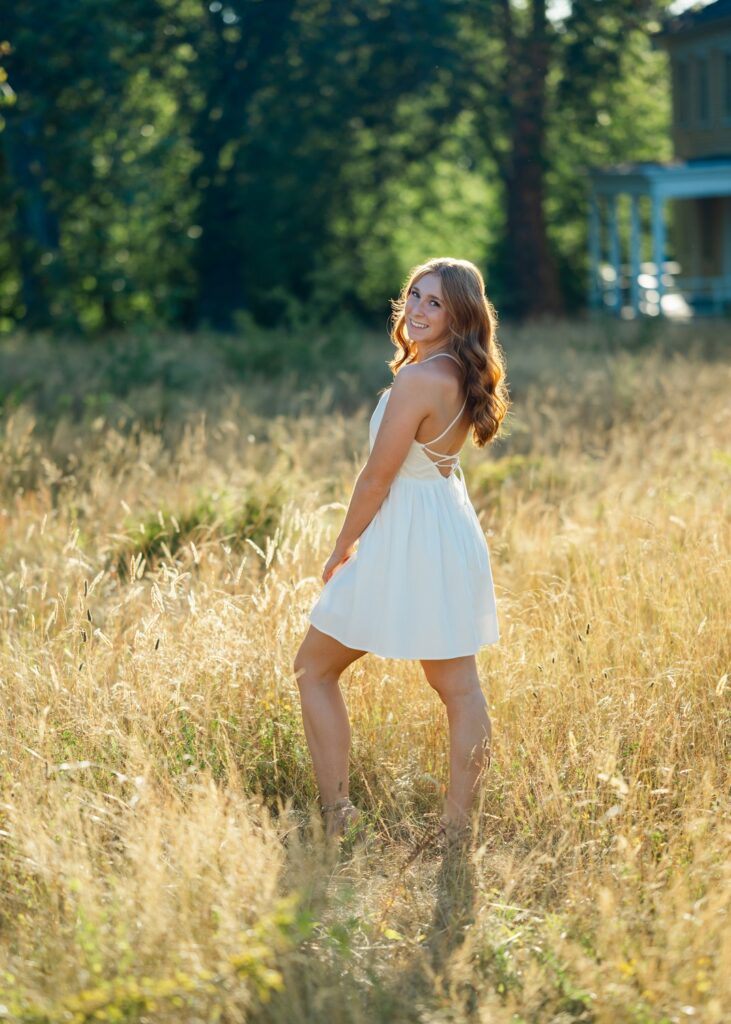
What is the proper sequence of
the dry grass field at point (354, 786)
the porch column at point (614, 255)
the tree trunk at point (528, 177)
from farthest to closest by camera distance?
the porch column at point (614, 255)
the tree trunk at point (528, 177)
the dry grass field at point (354, 786)

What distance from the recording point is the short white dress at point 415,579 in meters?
3.97

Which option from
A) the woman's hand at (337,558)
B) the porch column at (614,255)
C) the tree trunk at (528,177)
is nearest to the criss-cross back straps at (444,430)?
the woman's hand at (337,558)

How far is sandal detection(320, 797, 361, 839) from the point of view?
161 inches

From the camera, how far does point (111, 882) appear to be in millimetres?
3324

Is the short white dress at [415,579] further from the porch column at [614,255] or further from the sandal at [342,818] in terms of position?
the porch column at [614,255]

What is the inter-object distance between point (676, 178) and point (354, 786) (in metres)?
21.9

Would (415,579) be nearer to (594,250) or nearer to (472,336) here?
(472,336)

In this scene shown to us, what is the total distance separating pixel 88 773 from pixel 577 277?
27063 mm

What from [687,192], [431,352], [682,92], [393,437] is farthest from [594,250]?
[393,437]

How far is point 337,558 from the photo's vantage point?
4168mm

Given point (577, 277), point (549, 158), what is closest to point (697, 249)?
point (577, 277)

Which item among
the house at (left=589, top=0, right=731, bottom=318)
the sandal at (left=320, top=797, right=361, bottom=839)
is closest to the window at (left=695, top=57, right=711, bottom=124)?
the house at (left=589, top=0, right=731, bottom=318)

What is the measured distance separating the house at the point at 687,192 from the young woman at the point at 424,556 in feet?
64.4

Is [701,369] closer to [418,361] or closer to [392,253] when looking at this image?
[418,361]
